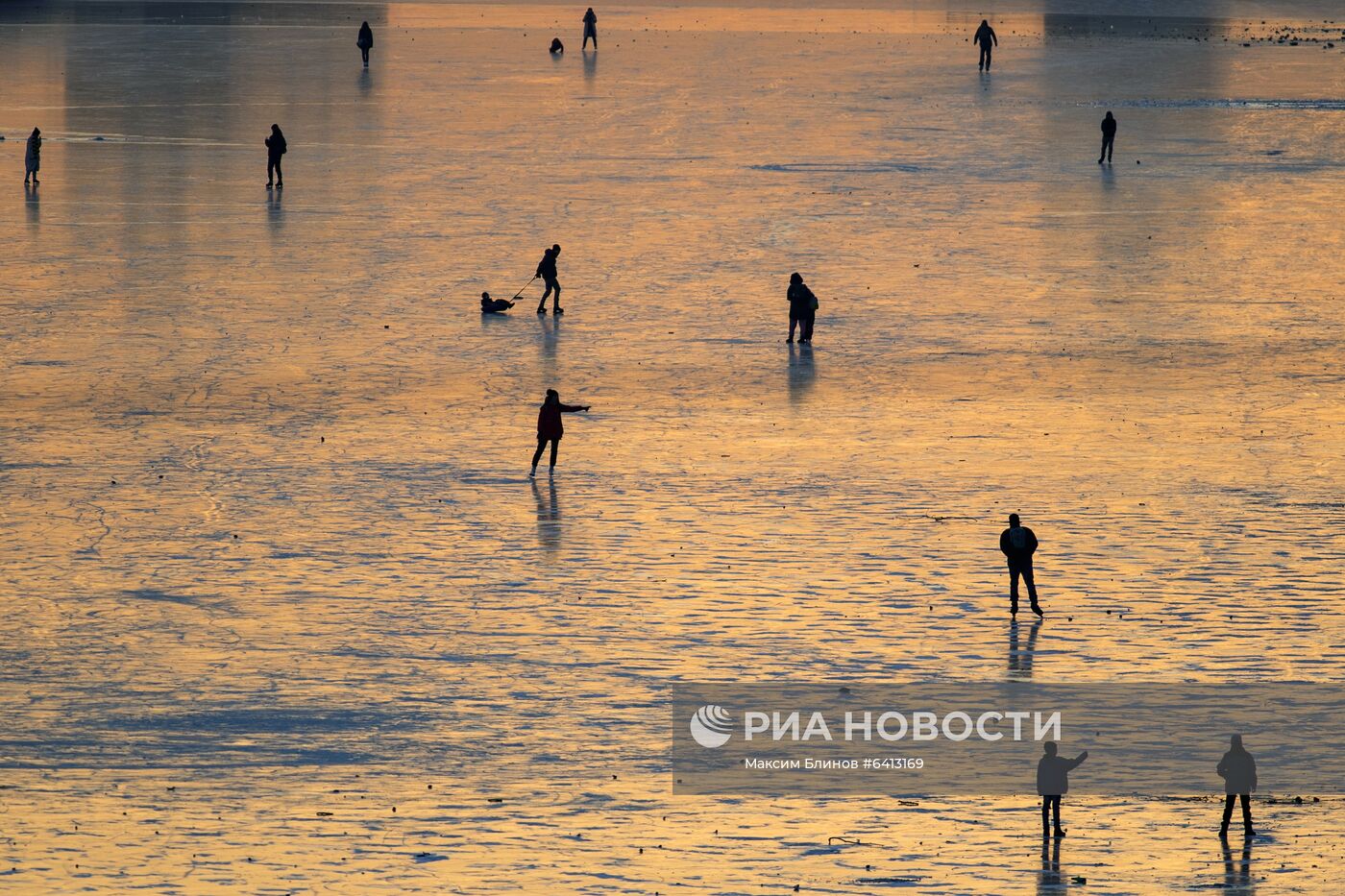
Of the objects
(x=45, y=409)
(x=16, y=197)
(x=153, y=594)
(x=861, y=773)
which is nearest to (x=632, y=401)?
(x=45, y=409)

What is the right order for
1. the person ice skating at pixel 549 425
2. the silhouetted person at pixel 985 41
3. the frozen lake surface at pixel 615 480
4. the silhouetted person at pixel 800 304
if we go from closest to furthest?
1. the frozen lake surface at pixel 615 480
2. the person ice skating at pixel 549 425
3. the silhouetted person at pixel 800 304
4. the silhouetted person at pixel 985 41

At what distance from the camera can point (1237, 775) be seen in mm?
12930

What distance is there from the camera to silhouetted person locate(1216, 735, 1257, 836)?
12883 millimetres

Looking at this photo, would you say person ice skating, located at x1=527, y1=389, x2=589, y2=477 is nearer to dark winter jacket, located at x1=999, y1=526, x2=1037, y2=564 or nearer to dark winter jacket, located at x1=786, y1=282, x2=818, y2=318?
dark winter jacket, located at x1=999, y1=526, x2=1037, y2=564

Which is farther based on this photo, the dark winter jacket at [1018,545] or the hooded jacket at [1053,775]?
the dark winter jacket at [1018,545]

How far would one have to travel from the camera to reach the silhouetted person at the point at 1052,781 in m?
13.0

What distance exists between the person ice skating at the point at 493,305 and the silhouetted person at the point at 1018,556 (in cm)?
1443

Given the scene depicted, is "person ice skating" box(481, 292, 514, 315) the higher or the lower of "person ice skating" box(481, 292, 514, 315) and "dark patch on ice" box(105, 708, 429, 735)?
the higher

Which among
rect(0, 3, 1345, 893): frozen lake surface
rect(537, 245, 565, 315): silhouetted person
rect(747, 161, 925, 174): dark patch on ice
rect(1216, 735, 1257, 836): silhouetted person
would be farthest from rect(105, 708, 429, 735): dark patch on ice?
rect(747, 161, 925, 174): dark patch on ice

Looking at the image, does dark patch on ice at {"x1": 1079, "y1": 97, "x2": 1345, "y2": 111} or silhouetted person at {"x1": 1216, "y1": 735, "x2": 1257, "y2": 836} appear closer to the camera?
silhouetted person at {"x1": 1216, "y1": 735, "x2": 1257, "y2": 836}

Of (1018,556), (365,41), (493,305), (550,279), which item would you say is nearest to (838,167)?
(550,279)

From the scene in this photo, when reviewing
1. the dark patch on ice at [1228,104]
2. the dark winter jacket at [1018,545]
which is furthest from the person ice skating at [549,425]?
the dark patch on ice at [1228,104]

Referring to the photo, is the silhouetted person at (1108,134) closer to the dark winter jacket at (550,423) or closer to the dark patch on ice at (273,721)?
the dark winter jacket at (550,423)

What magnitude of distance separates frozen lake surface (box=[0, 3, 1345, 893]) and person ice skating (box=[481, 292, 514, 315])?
1.11 ft
